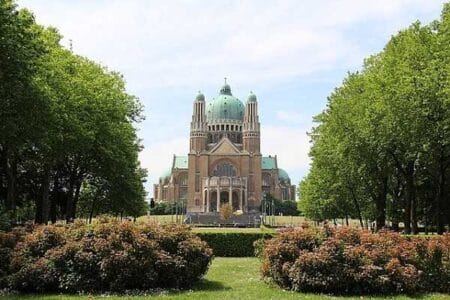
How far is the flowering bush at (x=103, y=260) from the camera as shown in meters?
14.1

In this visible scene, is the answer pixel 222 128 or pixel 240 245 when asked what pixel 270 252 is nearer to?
pixel 240 245

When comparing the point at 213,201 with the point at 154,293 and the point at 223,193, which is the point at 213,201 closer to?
the point at 223,193

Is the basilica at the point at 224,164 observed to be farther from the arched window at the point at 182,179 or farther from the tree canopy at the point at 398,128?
the tree canopy at the point at 398,128

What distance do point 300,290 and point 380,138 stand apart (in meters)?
17.0

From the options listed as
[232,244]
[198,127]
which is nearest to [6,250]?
[232,244]

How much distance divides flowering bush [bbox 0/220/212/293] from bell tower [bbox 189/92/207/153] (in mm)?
Answer: 113320

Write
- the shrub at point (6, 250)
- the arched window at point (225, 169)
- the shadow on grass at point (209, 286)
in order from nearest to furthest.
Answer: the shrub at point (6, 250), the shadow on grass at point (209, 286), the arched window at point (225, 169)

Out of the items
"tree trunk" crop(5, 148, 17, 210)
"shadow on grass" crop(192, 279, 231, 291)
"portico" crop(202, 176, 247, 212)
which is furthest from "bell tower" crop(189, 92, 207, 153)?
"shadow on grass" crop(192, 279, 231, 291)

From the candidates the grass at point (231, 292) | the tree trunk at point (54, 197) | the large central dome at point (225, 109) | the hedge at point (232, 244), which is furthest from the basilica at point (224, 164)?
the grass at point (231, 292)

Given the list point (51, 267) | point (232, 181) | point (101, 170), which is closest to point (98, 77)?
point (101, 170)

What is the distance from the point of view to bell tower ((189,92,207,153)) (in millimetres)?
129625

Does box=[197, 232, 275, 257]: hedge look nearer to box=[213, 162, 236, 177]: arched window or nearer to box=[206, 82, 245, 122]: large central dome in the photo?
box=[213, 162, 236, 177]: arched window

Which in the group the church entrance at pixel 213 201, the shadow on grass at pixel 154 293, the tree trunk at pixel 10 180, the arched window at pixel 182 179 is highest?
the arched window at pixel 182 179

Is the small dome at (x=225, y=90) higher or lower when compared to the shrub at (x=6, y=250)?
higher
